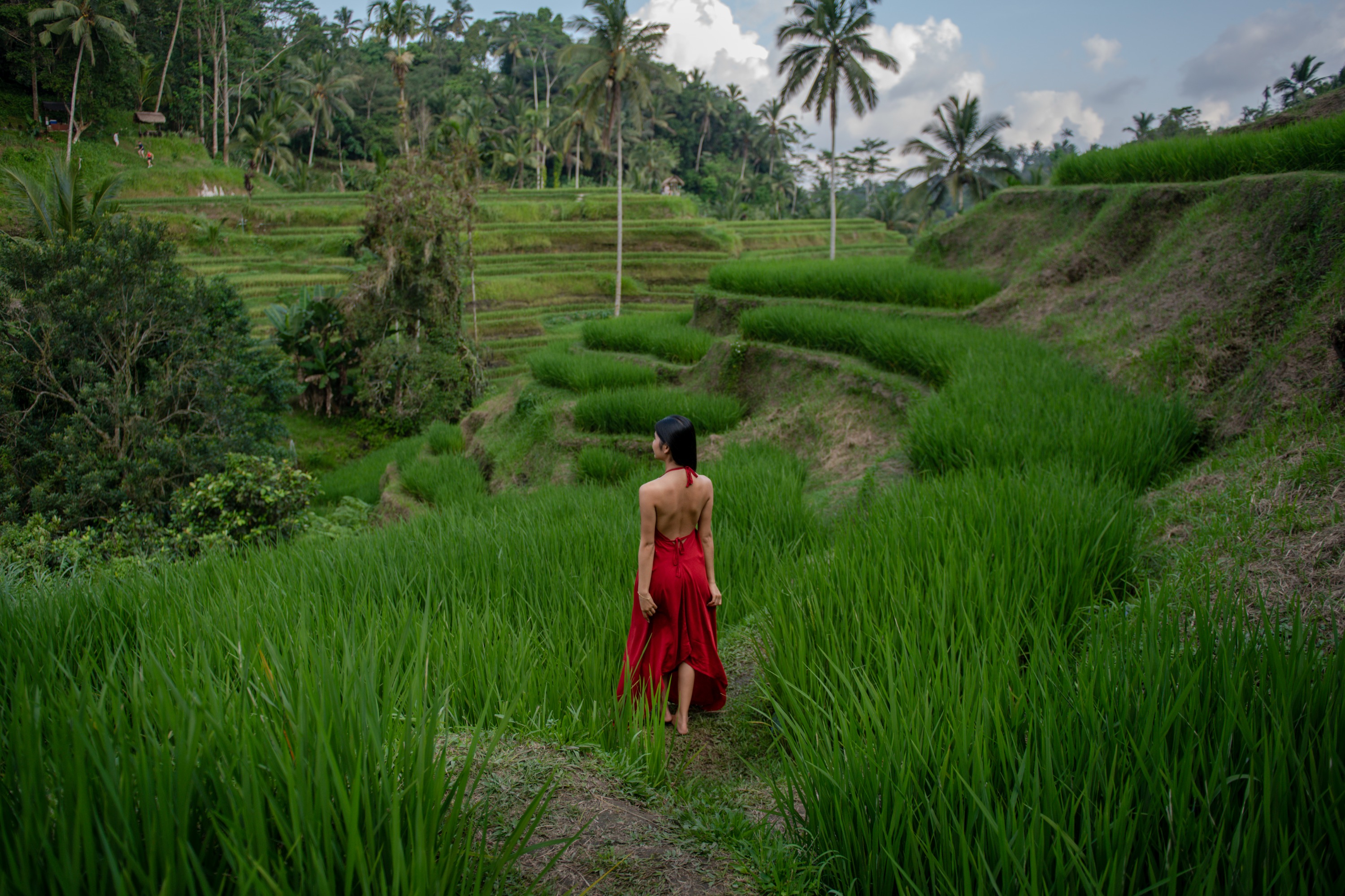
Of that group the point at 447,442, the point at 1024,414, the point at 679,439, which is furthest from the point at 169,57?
the point at 679,439

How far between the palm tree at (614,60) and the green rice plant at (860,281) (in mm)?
14713

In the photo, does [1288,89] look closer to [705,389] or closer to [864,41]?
[864,41]

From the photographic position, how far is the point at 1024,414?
534 cm

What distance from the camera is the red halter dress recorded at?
305cm

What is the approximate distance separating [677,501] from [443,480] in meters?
8.31

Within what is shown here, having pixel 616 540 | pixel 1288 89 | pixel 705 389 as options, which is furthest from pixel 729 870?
pixel 1288 89

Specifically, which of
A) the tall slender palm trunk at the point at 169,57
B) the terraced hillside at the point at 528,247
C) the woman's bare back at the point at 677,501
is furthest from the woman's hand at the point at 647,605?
the tall slender palm trunk at the point at 169,57

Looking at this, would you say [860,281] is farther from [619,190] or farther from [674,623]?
[619,190]

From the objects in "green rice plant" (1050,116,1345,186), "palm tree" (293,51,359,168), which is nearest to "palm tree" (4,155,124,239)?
"green rice plant" (1050,116,1345,186)

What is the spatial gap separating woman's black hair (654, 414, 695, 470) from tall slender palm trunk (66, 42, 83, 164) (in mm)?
29479

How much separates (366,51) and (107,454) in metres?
57.7

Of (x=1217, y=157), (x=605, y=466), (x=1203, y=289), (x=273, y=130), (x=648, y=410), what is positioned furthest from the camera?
(x=273, y=130)

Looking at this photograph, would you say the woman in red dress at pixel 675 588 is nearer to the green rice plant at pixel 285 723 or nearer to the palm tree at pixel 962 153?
the green rice plant at pixel 285 723

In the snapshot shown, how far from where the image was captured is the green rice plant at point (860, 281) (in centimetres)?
985
